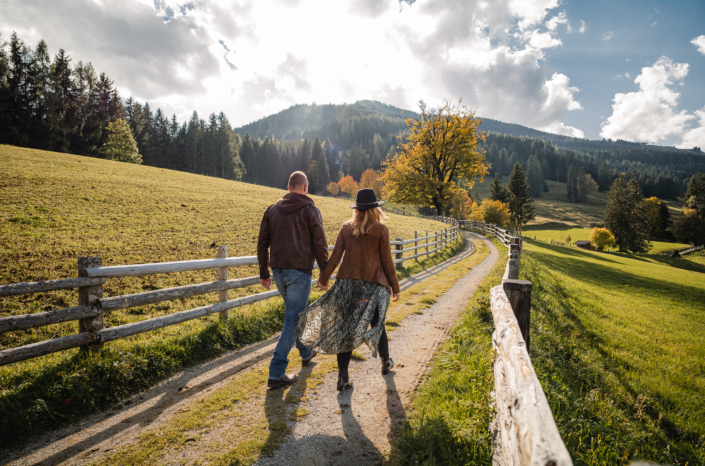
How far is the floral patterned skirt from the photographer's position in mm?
3635

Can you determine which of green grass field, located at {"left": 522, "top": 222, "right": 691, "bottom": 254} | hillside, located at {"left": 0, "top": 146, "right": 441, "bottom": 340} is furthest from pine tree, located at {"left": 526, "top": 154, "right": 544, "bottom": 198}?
hillside, located at {"left": 0, "top": 146, "right": 441, "bottom": 340}

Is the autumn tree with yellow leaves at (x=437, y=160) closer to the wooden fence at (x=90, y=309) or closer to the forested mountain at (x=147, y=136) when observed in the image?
the forested mountain at (x=147, y=136)

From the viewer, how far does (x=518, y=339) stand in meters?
2.32

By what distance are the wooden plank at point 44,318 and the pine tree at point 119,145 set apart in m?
50.7

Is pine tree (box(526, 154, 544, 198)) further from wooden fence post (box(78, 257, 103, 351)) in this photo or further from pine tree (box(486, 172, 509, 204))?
wooden fence post (box(78, 257, 103, 351))

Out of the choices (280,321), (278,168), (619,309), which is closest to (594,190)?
(278,168)

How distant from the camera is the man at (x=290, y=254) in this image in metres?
4.04

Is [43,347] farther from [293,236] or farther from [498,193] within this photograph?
[498,193]

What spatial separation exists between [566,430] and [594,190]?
138845 millimetres

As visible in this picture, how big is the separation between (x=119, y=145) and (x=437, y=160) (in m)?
44.1

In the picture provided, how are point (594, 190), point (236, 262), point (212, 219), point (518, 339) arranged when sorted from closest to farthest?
point (518, 339), point (236, 262), point (212, 219), point (594, 190)

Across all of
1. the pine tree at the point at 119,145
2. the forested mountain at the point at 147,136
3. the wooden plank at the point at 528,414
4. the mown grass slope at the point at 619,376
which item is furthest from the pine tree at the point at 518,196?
the wooden plank at the point at 528,414

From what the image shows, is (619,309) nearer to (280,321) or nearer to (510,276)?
(510,276)

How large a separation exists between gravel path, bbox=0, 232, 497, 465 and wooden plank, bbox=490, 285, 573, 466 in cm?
214
